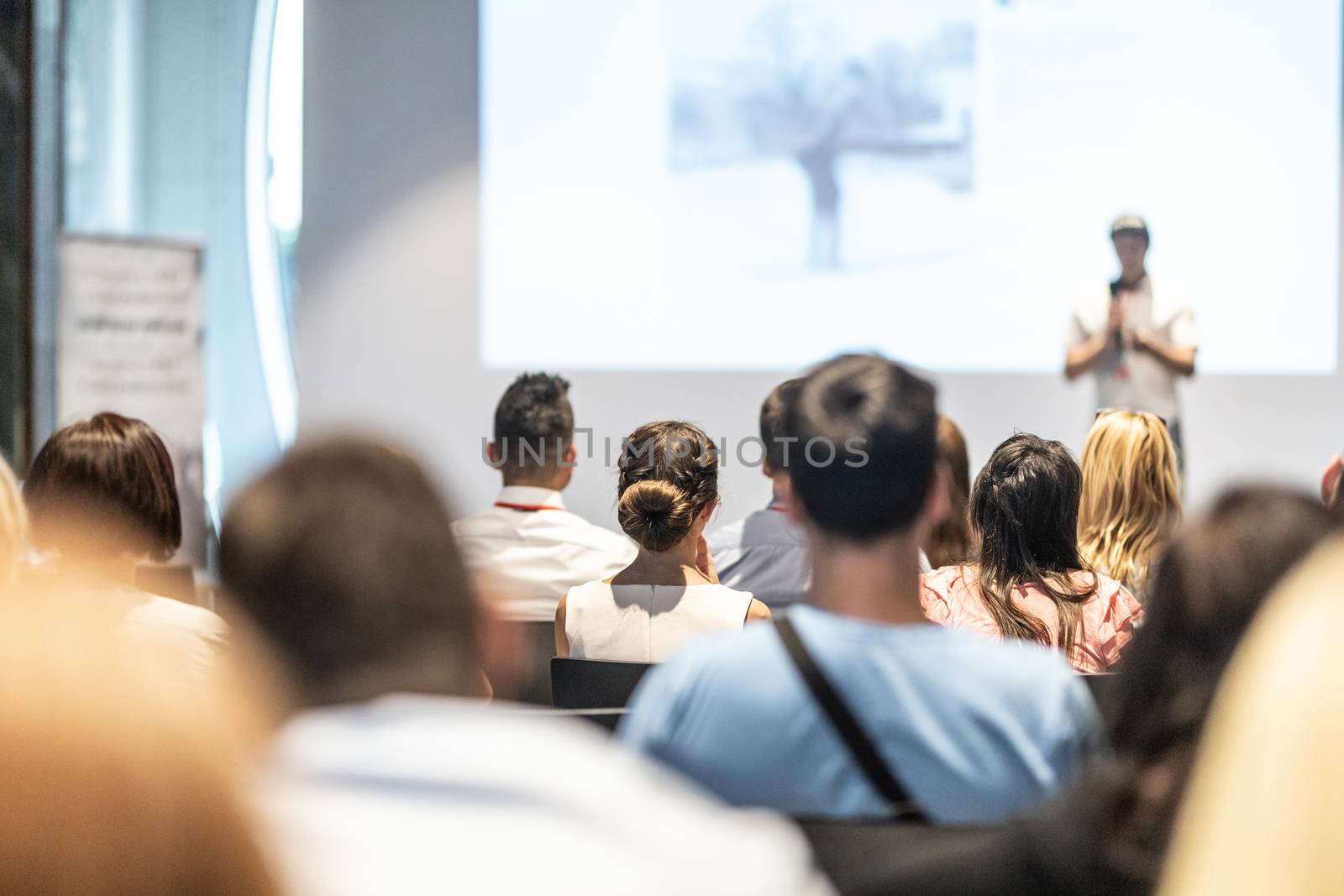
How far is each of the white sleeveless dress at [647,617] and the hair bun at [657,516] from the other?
0.09 m

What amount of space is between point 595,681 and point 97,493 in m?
0.96

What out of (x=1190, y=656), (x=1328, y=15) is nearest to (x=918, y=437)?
(x=1190, y=656)

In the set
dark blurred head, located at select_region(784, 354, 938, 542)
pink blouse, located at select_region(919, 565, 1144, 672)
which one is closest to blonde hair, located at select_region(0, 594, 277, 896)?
dark blurred head, located at select_region(784, 354, 938, 542)

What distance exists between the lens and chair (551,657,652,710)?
79.2 inches

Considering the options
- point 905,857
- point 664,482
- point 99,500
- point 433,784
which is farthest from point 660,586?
point 433,784

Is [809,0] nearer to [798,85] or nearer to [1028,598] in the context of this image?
[798,85]

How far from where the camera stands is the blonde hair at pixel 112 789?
0.60 meters

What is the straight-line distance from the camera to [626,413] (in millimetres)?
6035

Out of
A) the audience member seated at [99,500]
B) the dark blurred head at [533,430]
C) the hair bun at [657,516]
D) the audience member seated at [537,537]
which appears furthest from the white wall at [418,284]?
the audience member seated at [99,500]

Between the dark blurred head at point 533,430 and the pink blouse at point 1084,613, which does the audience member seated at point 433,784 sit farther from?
the dark blurred head at point 533,430

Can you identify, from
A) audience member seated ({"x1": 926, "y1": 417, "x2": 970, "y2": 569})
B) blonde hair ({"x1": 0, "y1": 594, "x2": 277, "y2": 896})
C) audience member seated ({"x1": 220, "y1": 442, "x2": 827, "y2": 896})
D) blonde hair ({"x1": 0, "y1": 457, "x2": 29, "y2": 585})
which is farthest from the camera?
audience member seated ({"x1": 926, "y1": 417, "x2": 970, "y2": 569})

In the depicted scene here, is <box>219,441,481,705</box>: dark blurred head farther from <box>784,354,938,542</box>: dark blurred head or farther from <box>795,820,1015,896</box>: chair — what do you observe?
<box>784,354,938,542</box>: dark blurred head

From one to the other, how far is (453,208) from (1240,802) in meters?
5.72

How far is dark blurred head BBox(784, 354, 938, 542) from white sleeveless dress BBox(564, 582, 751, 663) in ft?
3.24
